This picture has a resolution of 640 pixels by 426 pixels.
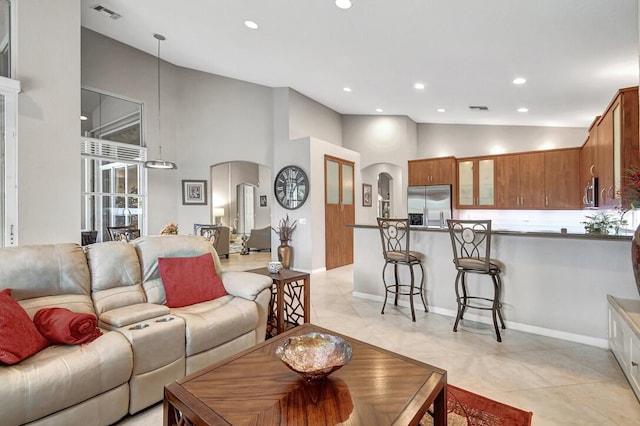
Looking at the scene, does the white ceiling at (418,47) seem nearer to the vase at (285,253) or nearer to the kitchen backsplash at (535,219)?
the kitchen backsplash at (535,219)

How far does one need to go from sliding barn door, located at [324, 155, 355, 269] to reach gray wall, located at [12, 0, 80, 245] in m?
4.11

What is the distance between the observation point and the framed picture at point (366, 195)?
8117mm

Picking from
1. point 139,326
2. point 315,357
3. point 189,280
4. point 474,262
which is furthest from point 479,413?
point 189,280

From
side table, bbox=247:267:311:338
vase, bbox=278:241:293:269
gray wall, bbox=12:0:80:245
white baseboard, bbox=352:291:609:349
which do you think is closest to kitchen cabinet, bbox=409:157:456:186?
vase, bbox=278:241:293:269

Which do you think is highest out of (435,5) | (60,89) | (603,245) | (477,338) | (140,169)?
(435,5)

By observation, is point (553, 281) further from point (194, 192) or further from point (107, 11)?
point (107, 11)

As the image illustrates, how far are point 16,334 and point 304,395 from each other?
1.53 metres

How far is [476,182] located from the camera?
21.8 ft

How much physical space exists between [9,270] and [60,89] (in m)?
2.57

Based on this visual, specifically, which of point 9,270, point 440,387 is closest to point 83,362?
point 9,270

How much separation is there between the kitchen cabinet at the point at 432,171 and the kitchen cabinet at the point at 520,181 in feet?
2.93

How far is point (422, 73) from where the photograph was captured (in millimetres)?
4680

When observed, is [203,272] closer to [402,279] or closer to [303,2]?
[402,279]

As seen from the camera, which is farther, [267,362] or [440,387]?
[267,362]
